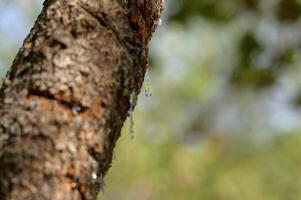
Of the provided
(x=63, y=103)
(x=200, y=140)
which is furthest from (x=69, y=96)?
(x=200, y=140)

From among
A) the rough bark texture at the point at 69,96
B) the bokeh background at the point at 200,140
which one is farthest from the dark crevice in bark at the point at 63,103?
the bokeh background at the point at 200,140

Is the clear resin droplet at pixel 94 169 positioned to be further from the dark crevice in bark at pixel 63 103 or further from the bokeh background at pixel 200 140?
the bokeh background at pixel 200 140

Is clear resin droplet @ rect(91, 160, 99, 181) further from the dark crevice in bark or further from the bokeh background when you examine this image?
the bokeh background

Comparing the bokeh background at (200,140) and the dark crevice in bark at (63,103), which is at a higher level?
→ the bokeh background at (200,140)

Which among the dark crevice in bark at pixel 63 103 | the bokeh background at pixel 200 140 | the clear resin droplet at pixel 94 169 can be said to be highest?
the bokeh background at pixel 200 140

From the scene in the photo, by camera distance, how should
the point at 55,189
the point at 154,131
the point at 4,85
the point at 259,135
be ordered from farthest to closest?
the point at 259,135 → the point at 154,131 → the point at 4,85 → the point at 55,189

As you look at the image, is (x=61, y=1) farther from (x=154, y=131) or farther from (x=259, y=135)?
(x=259, y=135)

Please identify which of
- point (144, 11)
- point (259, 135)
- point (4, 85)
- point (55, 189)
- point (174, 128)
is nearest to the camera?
point (55, 189)

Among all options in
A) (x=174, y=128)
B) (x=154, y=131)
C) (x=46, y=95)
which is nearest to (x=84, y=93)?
(x=46, y=95)
